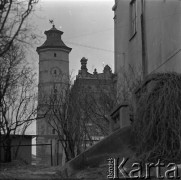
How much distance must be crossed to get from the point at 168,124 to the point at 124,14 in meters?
11.2

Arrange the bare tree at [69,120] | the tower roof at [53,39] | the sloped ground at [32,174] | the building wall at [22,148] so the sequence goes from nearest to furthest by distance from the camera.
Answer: the sloped ground at [32,174], the building wall at [22,148], the bare tree at [69,120], the tower roof at [53,39]

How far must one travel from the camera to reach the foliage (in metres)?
8.28

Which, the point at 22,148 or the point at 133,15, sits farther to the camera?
the point at 22,148

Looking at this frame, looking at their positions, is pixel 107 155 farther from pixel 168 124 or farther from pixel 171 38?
pixel 171 38

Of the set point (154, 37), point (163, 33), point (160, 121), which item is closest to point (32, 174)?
point (160, 121)

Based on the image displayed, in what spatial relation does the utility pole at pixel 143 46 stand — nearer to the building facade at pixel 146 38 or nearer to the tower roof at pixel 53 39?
the building facade at pixel 146 38

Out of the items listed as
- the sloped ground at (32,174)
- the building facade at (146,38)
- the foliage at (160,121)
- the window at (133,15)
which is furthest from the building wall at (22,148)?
the foliage at (160,121)

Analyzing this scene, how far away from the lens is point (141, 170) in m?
7.50

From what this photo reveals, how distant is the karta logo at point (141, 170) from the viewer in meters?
6.85

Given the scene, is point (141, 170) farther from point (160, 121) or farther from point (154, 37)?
point (154, 37)

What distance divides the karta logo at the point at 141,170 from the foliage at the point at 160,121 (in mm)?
395

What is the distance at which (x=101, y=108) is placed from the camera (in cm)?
2355

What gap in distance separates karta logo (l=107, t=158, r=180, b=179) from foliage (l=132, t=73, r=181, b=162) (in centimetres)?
39

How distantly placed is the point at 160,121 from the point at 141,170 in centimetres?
139
